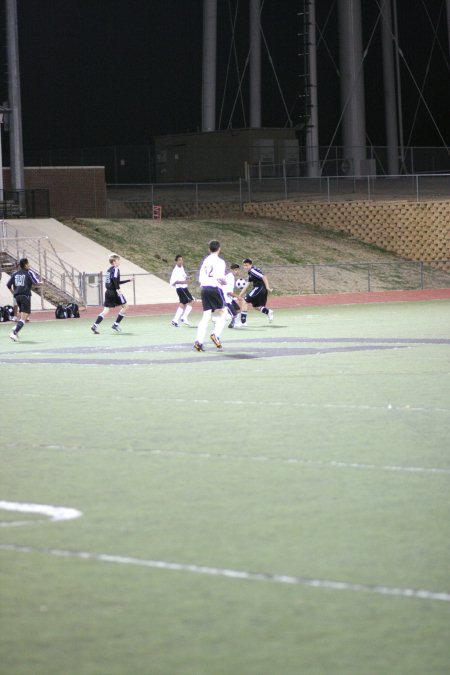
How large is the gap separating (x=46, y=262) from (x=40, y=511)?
32586 mm

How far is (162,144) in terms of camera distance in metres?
65.7

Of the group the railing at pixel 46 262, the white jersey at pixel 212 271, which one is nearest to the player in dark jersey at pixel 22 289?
the white jersey at pixel 212 271

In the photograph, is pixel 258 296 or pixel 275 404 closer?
pixel 275 404

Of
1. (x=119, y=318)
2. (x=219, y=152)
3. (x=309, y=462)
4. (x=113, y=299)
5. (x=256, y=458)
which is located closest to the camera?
(x=309, y=462)

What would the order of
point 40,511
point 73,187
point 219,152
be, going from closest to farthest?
point 40,511 → point 73,187 → point 219,152

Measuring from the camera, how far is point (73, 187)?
55.7 m

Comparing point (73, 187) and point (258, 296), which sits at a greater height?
point (73, 187)

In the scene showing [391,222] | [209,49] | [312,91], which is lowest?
[391,222]

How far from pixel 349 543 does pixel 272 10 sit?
68.9 m

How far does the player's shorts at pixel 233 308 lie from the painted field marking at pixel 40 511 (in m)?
18.7

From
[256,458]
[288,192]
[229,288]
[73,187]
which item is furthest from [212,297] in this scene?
[288,192]

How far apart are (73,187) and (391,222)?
14.8 metres

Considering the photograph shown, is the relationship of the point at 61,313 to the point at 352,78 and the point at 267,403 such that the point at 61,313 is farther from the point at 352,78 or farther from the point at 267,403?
the point at 352,78

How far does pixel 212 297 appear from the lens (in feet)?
66.1
